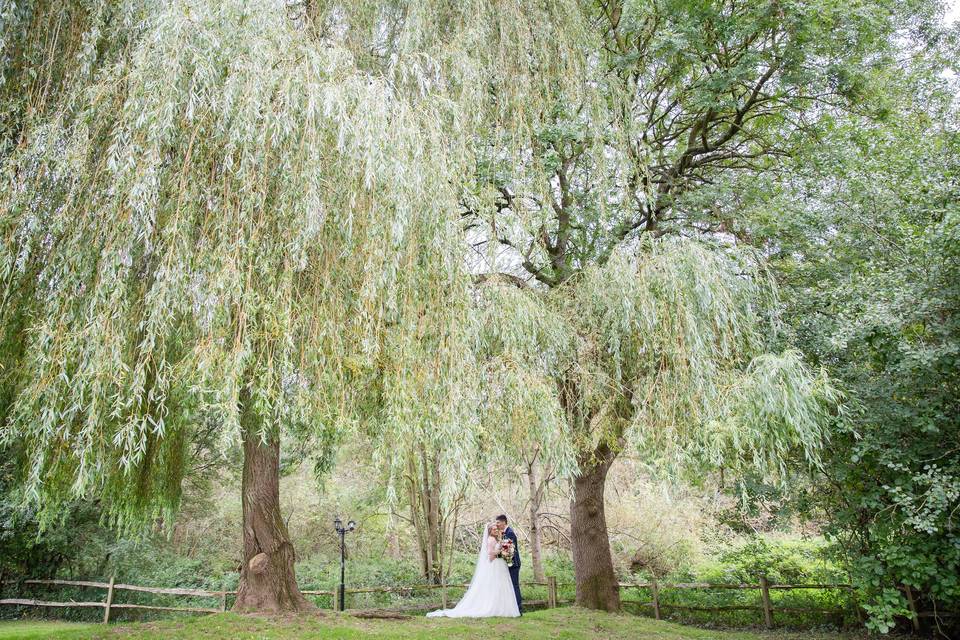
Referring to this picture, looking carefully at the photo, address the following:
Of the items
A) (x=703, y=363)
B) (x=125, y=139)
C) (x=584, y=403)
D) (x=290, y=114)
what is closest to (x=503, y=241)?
(x=584, y=403)

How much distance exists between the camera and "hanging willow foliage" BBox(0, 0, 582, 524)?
131 inches

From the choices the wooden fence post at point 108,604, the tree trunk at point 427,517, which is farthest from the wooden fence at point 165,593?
the tree trunk at point 427,517

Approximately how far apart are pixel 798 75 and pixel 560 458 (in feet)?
16.2

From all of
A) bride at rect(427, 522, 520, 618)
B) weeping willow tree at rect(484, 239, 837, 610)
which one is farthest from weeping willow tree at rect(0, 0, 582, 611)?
bride at rect(427, 522, 520, 618)

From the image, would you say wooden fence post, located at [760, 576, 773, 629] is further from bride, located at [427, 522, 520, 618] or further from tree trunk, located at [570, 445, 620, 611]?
bride, located at [427, 522, 520, 618]

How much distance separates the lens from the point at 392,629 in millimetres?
5332

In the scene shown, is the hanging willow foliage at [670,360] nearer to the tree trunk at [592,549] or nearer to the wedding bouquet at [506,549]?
the tree trunk at [592,549]

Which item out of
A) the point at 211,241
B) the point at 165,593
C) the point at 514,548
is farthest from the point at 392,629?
the point at 165,593

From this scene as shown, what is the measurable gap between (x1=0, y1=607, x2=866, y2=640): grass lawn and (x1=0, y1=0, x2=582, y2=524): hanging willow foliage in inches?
62.1

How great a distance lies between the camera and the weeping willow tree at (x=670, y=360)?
4609mm

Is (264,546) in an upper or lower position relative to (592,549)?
upper

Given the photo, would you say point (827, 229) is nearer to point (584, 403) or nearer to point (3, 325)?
point (584, 403)

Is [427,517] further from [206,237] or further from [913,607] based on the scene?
[206,237]

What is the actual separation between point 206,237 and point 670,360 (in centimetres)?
392
